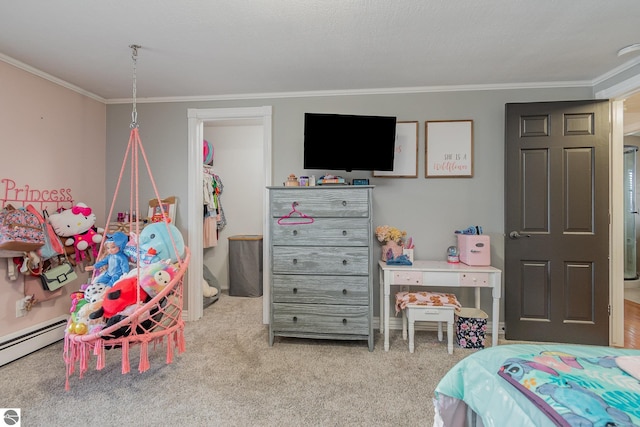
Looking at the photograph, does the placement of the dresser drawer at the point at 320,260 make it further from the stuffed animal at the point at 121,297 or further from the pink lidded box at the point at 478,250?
the stuffed animal at the point at 121,297

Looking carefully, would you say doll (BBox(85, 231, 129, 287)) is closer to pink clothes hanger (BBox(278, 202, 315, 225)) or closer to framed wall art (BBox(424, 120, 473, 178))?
pink clothes hanger (BBox(278, 202, 315, 225))

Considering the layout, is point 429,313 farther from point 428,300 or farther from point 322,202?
point 322,202

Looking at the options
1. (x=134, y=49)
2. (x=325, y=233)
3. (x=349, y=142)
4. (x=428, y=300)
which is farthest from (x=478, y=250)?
(x=134, y=49)

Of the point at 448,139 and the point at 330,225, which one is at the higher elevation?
the point at 448,139

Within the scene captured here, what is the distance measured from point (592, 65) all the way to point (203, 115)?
11.7 ft

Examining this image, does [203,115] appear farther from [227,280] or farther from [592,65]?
[592,65]

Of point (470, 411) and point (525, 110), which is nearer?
point (470, 411)

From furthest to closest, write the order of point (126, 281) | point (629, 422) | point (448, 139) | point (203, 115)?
1. point (203, 115)
2. point (448, 139)
3. point (126, 281)
4. point (629, 422)

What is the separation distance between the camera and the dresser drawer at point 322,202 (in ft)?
8.90

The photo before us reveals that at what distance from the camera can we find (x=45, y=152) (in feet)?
9.35

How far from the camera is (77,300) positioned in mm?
2271

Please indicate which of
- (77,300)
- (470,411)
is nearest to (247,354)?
(77,300)

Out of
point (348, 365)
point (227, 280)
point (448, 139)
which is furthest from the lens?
point (227, 280)

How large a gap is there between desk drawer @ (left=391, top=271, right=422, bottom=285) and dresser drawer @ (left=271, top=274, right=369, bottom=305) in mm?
274
